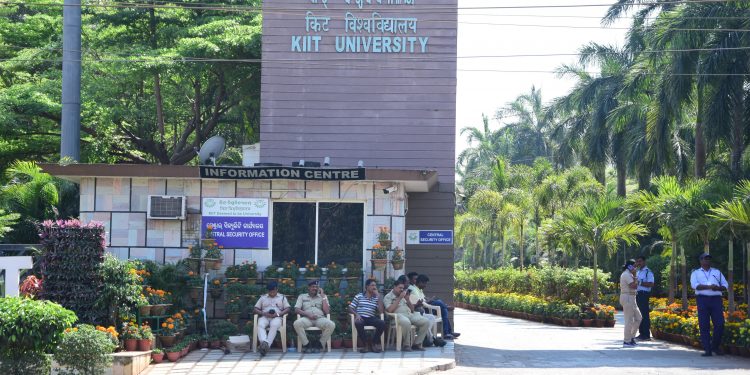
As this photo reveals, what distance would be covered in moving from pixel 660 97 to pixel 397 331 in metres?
14.0

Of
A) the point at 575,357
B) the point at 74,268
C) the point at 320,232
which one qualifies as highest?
the point at 320,232

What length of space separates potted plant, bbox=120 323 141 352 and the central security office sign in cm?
392

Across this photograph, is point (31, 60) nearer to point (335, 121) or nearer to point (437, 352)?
point (335, 121)

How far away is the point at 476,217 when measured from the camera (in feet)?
149

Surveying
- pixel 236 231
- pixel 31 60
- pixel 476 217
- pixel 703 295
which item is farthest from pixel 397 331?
pixel 476 217

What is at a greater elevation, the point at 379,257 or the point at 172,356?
the point at 379,257

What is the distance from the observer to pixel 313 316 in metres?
15.9

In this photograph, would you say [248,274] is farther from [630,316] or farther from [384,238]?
[630,316]

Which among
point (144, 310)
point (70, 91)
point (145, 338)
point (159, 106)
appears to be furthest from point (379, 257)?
point (159, 106)

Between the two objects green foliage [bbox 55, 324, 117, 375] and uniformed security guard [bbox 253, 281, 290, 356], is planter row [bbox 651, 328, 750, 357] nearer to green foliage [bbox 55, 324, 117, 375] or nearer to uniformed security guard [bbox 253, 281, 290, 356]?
uniformed security guard [bbox 253, 281, 290, 356]

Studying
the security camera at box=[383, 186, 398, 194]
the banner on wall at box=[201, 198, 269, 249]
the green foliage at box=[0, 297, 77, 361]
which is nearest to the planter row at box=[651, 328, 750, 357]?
the security camera at box=[383, 186, 398, 194]

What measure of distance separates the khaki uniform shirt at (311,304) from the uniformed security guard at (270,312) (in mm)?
245

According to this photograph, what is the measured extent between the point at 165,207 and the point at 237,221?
134 centimetres

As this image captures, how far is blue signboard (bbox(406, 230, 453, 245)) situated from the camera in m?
21.0
